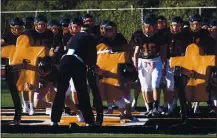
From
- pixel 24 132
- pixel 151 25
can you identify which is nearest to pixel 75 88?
pixel 24 132

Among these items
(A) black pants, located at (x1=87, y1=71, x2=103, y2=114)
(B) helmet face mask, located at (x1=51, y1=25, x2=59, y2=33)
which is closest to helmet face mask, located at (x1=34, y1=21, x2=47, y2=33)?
(B) helmet face mask, located at (x1=51, y1=25, x2=59, y2=33)

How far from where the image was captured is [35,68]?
13430 mm

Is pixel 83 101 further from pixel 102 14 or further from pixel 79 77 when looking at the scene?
pixel 102 14

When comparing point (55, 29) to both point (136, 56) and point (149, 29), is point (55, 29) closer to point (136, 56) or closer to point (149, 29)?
point (136, 56)

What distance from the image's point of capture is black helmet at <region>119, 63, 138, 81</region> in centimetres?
1330

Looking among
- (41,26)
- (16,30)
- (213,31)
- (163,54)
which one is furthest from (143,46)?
(16,30)

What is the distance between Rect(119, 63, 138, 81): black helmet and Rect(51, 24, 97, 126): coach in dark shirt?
1051 mm

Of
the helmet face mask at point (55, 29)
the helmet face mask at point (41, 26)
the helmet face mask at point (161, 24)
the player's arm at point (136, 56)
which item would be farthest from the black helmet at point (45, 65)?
the helmet face mask at point (161, 24)

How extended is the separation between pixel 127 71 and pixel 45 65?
147 cm

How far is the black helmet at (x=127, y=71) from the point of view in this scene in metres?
13.3

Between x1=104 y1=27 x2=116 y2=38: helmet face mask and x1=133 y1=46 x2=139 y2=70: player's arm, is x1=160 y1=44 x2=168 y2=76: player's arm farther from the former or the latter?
x1=104 y1=27 x2=116 y2=38: helmet face mask

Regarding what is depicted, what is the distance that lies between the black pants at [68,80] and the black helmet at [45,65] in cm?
95

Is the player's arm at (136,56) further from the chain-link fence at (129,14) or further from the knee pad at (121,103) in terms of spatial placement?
the chain-link fence at (129,14)

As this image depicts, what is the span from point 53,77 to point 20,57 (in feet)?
2.41
